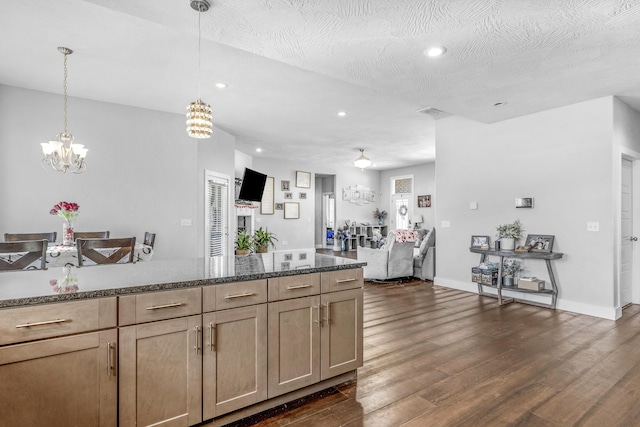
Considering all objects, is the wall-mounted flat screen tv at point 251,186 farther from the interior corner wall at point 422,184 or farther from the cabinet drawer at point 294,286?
the cabinet drawer at point 294,286

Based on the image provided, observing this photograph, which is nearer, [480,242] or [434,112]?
[480,242]

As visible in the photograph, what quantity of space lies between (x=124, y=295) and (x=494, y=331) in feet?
11.6

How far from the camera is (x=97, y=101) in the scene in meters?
4.84

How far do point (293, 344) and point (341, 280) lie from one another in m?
0.54

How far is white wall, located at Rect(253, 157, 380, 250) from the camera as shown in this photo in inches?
397

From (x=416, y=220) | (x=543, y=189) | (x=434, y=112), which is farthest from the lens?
(x=416, y=220)

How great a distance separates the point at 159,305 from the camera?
1.68 m

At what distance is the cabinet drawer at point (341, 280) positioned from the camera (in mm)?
2281

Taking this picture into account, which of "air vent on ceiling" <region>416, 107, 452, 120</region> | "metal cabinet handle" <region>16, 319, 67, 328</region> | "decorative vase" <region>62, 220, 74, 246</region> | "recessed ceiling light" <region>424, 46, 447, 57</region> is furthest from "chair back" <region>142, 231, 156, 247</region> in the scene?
"air vent on ceiling" <region>416, 107, 452, 120</region>

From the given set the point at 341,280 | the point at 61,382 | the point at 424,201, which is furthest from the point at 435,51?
the point at 424,201

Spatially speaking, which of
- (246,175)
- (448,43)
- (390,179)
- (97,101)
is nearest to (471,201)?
(448,43)

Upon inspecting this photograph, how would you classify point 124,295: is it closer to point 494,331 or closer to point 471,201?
point 494,331

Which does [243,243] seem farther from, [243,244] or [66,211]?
[66,211]

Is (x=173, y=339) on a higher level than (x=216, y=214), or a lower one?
lower
